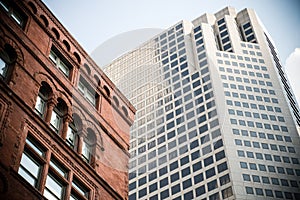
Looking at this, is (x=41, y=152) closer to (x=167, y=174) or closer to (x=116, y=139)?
(x=116, y=139)

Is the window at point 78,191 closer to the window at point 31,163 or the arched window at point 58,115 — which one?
the window at point 31,163

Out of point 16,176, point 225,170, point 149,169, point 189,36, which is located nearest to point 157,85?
point 189,36

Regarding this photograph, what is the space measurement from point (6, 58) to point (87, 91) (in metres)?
8.90

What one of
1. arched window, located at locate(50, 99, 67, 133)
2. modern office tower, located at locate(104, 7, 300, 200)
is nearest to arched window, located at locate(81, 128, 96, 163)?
arched window, located at locate(50, 99, 67, 133)

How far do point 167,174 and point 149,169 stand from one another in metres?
7.40

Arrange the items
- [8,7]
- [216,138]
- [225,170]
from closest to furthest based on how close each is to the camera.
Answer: [8,7] → [225,170] → [216,138]

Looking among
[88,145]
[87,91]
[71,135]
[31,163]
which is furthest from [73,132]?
[31,163]

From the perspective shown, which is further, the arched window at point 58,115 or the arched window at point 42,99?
the arched window at point 58,115

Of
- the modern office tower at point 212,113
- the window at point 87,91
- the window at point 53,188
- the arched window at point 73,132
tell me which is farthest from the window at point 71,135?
the modern office tower at point 212,113

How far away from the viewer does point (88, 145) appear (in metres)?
32.6

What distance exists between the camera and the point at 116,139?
35406mm

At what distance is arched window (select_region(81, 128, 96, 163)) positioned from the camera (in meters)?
31.7

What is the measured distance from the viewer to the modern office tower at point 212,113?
11888 centimetres

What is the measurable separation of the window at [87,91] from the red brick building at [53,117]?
8 centimetres
